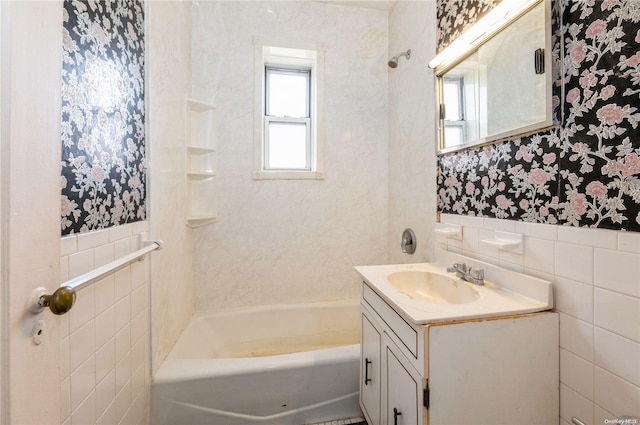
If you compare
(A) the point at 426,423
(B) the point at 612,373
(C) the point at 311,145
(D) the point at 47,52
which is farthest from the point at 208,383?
(C) the point at 311,145

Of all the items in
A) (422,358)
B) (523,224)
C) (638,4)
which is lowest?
(422,358)

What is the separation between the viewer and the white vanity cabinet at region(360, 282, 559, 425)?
32.3 inches

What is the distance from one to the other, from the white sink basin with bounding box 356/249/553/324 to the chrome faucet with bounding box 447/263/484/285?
0.07ft

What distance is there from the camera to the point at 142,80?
1.21 meters

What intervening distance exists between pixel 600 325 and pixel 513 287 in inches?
10.1

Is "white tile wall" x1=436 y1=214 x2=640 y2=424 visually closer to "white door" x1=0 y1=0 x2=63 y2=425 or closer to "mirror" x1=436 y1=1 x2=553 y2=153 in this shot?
"mirror" x1=436 y1=1 x2=553 y2=153

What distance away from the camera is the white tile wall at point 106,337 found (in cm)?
79

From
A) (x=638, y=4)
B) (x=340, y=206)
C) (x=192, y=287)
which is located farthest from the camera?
(x=340, y=206)

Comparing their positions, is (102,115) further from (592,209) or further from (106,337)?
(592,209)

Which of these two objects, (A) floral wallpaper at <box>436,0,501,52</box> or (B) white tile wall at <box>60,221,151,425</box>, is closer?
(B) white tile wall at <box>60,221,151,425</box>

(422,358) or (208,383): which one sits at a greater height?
(422,358)

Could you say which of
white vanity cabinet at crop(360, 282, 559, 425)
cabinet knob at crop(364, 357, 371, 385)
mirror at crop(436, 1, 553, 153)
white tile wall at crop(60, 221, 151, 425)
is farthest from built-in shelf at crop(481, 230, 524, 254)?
white tile wall at crop(60, 221, 151, 425)

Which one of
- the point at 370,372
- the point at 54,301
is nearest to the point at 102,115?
the point at 54,301

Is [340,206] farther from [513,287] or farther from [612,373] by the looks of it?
[612,373]
